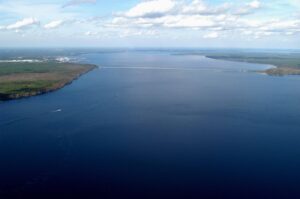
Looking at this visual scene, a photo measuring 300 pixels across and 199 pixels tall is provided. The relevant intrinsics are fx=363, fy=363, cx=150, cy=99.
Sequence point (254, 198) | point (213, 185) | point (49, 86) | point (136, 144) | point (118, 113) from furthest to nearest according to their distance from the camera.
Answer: point (49, 86) < point (118, 113) < point (136, 144) < point (213, 185) < point (254, 198)

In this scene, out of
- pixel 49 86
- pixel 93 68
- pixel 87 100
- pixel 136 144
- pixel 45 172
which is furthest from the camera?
pixel 93 68

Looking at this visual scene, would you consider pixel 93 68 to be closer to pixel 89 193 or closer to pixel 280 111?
pixel 280 111

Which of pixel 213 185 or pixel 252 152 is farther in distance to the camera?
pixel 252 152

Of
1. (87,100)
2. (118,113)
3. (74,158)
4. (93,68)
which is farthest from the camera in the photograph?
(93,68)

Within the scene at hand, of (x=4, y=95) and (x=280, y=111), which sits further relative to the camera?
(x=4, y=95)

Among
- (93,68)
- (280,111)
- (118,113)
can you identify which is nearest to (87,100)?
(118,113)

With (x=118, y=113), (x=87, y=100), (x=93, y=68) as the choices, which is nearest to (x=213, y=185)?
(x=118, y=113)

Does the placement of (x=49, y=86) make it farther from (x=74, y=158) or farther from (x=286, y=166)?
(x=286, y=166)
